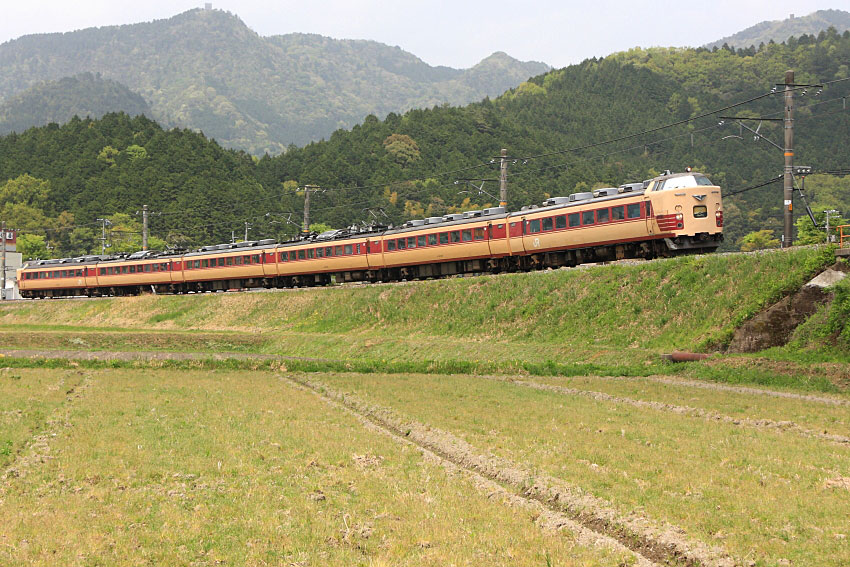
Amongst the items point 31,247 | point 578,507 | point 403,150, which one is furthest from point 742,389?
point 31,247

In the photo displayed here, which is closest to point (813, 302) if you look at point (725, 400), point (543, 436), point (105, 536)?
point (725, 400)

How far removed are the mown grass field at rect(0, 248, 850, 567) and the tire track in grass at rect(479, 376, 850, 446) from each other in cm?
10

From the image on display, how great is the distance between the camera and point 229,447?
18.4 m

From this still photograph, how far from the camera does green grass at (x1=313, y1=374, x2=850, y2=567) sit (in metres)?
11.9

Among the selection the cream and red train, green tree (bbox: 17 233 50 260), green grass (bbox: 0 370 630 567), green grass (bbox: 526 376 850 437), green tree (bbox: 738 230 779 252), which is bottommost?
green grass (bbox: 526 376 850 437)

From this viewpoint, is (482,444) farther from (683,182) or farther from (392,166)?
(392,166)

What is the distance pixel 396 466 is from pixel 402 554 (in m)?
5.44

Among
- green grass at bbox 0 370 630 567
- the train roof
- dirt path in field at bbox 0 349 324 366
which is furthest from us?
the train roof

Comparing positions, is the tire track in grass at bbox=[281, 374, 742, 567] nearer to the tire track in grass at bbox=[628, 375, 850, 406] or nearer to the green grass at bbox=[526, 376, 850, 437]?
the green grass at bbox=[526, 376, 850, 437]

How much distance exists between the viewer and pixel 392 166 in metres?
169

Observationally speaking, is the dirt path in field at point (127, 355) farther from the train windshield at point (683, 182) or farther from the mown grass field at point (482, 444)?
the train windshield at point (683, 182)

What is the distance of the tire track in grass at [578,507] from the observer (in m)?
11.3

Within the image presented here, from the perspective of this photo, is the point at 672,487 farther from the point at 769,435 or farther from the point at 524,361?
the point at 524,361

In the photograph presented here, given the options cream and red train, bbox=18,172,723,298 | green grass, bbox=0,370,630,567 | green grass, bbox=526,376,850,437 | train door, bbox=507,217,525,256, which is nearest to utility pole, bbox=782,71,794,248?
cream and red train, bbox=18,172,723,298
